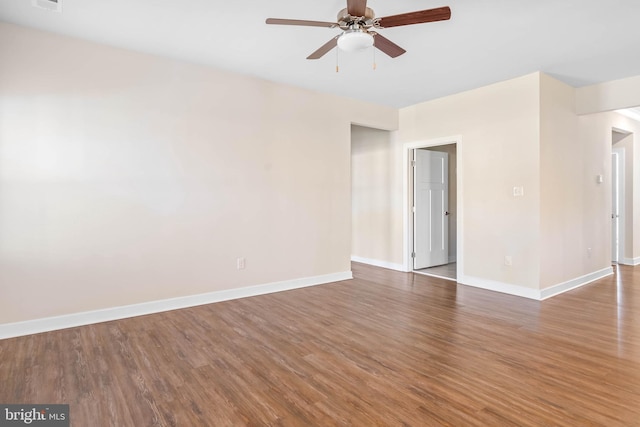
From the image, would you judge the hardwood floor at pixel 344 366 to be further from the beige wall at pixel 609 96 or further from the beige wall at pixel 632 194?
the beige wall at pixel 632 194

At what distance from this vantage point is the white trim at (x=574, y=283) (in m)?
4.18

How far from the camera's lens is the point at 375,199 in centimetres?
625

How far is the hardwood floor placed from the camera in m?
1.91

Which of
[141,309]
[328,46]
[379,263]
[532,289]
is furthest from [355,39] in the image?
[379,263]

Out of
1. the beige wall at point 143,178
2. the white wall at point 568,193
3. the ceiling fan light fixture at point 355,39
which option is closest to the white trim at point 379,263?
the beige wall at point 143,178

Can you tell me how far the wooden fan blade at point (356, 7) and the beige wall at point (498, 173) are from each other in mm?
2947

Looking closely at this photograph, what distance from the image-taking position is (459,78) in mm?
4254

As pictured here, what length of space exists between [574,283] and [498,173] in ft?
6.17

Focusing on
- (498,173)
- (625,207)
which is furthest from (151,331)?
(625,207)

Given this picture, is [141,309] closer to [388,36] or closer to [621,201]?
[388,36]

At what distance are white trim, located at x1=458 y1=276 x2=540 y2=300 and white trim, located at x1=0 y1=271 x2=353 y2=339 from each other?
2.02 metres

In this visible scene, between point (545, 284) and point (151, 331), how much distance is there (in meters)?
4.45

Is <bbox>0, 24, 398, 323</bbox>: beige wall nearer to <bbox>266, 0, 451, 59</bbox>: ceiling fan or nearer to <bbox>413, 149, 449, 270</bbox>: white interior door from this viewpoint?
<bbox>413, 149, 449, 270</bbox>: white interior door

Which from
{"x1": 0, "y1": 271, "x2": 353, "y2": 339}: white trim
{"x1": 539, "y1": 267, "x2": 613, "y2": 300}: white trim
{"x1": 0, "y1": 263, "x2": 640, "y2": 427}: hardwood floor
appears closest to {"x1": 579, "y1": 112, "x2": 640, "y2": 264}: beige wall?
{"x1": 539, "y1": 267, "x2": 613, "y2": 300}: white trim
